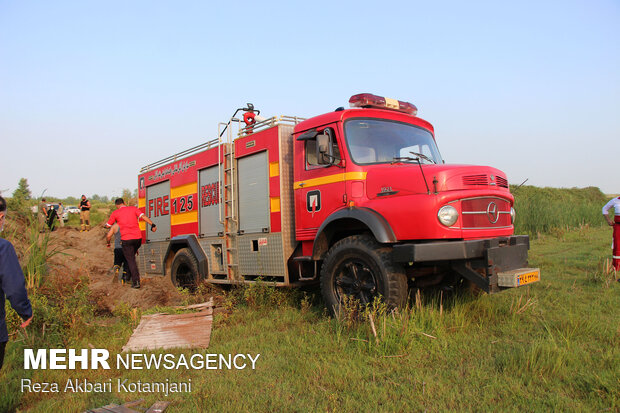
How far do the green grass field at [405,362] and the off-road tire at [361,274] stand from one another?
0.26m

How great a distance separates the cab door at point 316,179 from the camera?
5996 mm

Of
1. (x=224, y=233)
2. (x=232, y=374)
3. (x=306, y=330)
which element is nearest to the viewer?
(x=232, y=374)

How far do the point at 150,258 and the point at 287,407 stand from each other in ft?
25.0

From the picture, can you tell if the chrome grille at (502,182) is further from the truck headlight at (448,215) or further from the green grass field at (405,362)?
Result: the green grass field at (405,362)

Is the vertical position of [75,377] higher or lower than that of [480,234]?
lower

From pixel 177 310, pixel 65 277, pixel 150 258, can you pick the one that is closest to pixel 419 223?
pixel 177 310

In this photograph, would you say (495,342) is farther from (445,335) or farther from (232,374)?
(232,374)

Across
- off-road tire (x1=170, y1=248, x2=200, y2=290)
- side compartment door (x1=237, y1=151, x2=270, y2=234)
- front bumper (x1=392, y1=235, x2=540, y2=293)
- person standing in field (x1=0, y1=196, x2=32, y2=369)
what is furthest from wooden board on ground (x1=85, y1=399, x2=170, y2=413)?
off-road tire (x1=170, y1=248, x2=200, y2=290)

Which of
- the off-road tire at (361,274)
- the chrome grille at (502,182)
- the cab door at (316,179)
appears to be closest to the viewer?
the off-road tire at (361,274)

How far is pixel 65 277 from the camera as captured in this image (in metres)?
6.91

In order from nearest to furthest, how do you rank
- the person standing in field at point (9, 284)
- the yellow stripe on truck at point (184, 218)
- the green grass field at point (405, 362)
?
the person standing in field at point (9, 284)
the green grass field at point (405, 362)
the yellow stripe on truck at point (184, 218)

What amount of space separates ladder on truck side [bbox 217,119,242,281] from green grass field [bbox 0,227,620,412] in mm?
1525

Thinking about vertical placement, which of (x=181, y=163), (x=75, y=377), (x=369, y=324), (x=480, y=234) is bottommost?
(x=75, y=377)

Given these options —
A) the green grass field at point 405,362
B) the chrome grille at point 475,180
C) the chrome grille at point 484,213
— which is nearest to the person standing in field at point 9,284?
the green grass field at point 405,362
